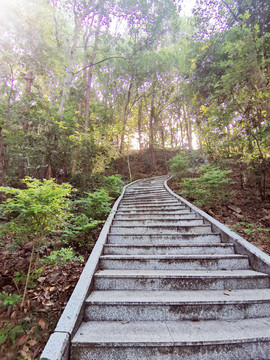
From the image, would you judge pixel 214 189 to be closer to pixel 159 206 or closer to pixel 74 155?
pixel 159 206

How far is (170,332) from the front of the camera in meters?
1.67

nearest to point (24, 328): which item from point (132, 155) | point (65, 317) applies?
point (65, 317)

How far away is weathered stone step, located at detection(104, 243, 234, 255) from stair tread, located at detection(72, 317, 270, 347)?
1.17 metres

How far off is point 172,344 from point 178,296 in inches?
22.5

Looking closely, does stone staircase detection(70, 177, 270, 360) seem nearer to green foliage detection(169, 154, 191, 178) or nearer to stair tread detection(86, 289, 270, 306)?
stair tread detection(86, 289, 270, 306)

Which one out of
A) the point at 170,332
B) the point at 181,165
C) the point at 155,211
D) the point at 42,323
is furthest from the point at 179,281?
the point at 181,165

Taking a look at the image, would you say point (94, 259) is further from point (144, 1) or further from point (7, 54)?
point (144, 1)

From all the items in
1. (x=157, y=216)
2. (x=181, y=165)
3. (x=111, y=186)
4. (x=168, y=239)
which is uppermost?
(x=181, y=165)

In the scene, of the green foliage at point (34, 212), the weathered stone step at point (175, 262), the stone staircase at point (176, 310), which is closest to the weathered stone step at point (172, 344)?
the stone staircase at point (176, 310)

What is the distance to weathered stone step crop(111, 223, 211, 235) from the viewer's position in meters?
3.69

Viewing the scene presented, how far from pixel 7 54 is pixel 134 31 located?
381 inches

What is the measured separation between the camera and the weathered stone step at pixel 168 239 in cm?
337

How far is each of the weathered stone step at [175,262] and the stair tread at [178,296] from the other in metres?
0.45

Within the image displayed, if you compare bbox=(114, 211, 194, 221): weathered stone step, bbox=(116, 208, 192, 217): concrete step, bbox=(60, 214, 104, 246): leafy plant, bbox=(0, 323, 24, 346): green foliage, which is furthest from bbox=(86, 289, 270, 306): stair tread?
bbox=(116, 208, 192, 217): concrete step
